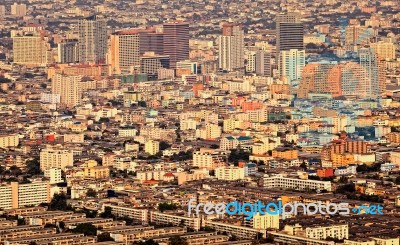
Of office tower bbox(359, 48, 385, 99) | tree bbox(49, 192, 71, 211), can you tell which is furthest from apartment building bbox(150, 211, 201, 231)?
office tower bbox(359, 48, 385, 99)

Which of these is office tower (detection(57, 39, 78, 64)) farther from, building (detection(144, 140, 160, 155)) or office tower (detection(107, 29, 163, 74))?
building (detection(144, 140, 160, 155))

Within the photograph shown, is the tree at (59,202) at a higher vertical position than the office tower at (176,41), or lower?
lower

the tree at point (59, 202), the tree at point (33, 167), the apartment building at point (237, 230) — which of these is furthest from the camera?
the tree at point (33, 167)

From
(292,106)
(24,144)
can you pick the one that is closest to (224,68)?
(292,106)

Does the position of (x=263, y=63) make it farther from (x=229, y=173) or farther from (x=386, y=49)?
(x=229, y=173)

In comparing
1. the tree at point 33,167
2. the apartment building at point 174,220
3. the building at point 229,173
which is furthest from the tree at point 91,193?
the apartment building at point 174,220

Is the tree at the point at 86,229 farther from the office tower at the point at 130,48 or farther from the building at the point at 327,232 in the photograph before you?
the office tower at the point at 130,48
